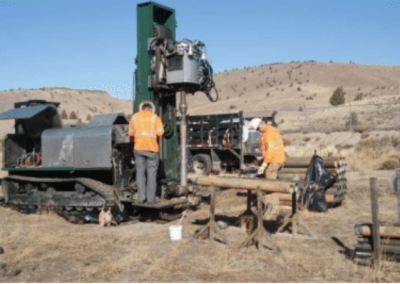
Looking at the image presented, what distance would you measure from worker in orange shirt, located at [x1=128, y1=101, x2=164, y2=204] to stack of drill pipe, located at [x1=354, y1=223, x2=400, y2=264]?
4573 mm

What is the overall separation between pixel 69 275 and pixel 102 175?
16.7ft

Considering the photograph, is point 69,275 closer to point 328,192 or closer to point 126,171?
point 126,171

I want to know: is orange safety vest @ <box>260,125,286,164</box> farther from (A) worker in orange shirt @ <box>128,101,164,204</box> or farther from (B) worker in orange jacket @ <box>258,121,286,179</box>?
(A) worker in orange shirt @ <box>128,101,164,204</box>

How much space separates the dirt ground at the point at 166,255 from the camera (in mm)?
6301

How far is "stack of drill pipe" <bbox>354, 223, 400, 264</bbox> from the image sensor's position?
6465 mm

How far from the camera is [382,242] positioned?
6.55m

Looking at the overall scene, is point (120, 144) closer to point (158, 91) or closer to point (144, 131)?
point (144, 131)

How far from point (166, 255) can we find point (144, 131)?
125 inches

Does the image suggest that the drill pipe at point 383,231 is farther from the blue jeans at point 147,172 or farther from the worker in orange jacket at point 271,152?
the blue jeans at point 147,172

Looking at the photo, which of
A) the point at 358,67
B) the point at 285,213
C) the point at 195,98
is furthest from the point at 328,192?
the point at 358,67

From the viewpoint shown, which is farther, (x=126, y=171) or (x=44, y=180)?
(x=44, y=180)

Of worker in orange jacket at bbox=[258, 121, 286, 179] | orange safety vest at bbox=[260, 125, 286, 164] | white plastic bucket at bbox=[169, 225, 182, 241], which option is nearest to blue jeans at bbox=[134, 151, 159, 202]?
white plastic bucket at bbox=[169, 225, 182, 241]

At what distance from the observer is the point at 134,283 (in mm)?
5945

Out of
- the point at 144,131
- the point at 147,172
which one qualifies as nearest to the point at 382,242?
the point at 147,172
